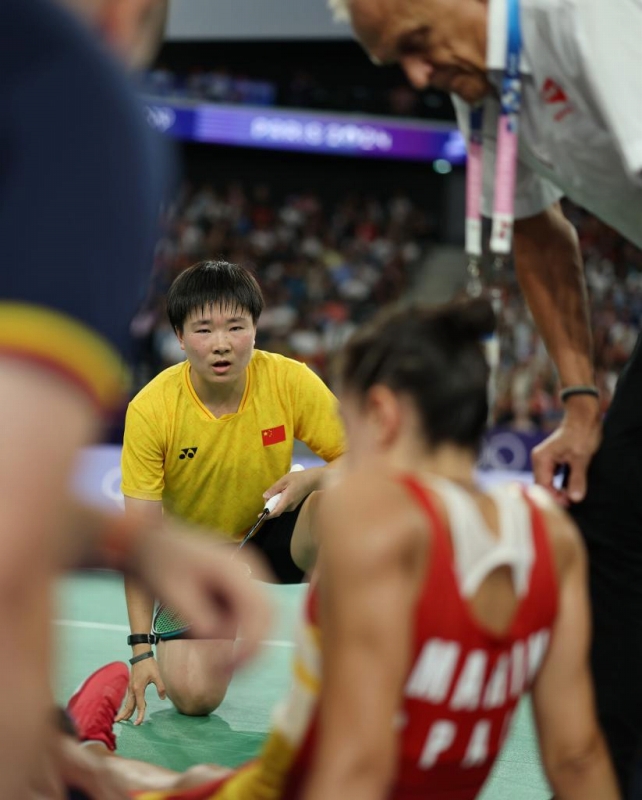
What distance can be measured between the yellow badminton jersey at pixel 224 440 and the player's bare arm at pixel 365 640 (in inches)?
87.5

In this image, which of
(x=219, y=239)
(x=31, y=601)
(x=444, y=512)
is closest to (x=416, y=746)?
(x=444, y=512)

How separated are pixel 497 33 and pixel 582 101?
0.64 feet

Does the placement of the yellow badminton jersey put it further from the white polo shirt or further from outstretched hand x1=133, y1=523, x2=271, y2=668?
outstretched hand x1=133, y1=523, x2=271, y2=668

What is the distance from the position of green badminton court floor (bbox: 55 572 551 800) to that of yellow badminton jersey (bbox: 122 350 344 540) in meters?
0.44

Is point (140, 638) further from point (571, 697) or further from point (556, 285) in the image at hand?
point (571, 697)

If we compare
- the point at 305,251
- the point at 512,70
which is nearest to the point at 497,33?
the point at 512,70

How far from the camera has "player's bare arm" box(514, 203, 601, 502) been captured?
7.86 ft

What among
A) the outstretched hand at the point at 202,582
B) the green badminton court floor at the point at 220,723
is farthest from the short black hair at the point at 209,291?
the outstretched hand at the point at 202,582

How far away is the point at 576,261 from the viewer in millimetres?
2551

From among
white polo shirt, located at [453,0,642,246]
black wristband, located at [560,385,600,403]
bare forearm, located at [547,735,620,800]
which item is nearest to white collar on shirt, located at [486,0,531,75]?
white polo shirt, located at [453,0,642,246]

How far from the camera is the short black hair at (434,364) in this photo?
5.72ft

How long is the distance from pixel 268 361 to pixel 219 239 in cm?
1583

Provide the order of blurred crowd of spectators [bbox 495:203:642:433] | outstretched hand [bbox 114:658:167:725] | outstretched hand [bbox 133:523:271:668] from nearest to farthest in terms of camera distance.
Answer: outstretched hand [bbox 133:523:271:668]
outstretched hand [bbox 114:658:167:725]
blurred crowd of spectators [bbox 495:203:642:433]

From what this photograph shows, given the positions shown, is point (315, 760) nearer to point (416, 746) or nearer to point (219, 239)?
point (416, 746)
